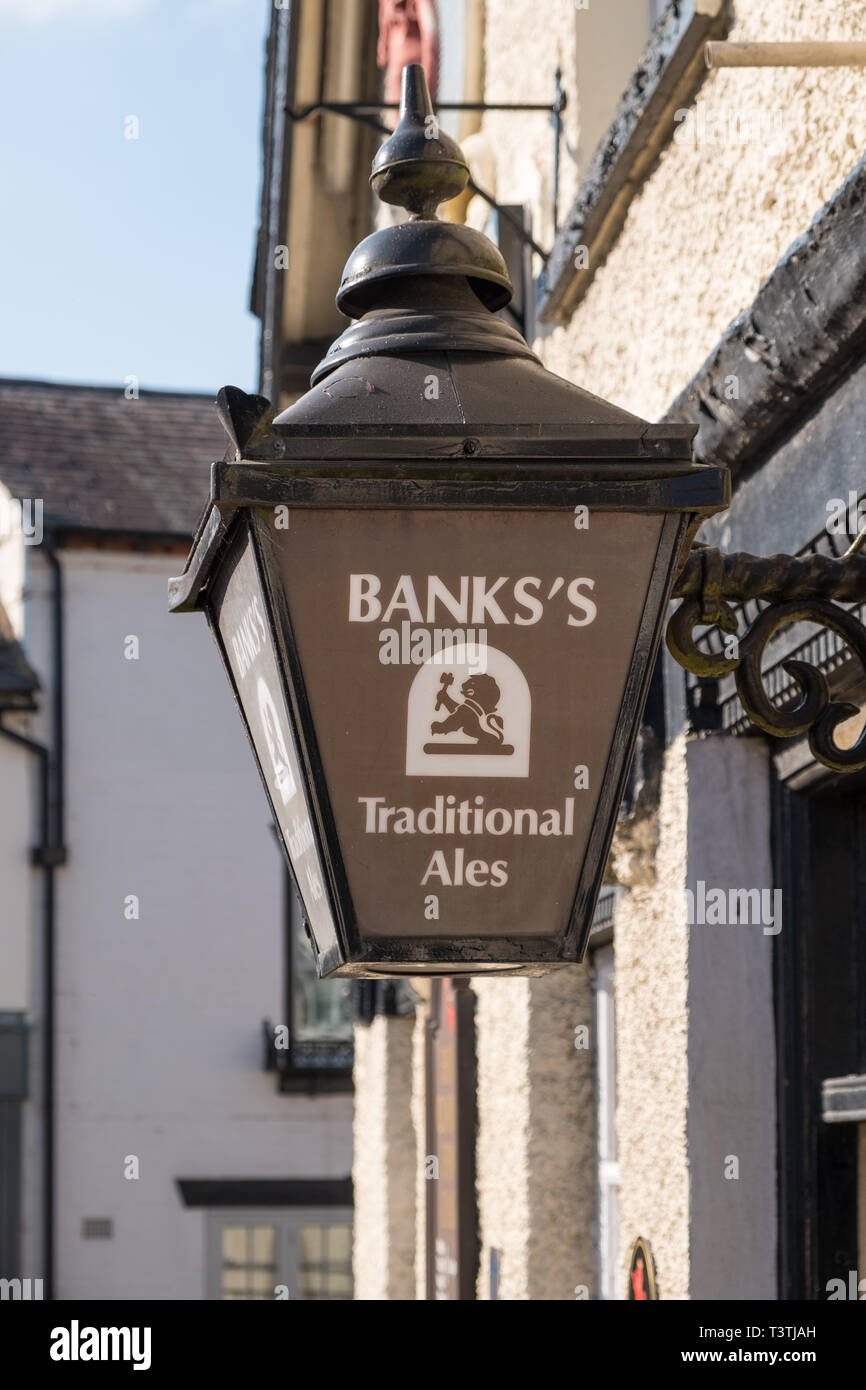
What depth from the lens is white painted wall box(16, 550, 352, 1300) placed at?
567 inches

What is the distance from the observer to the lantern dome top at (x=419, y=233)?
7.10 feet

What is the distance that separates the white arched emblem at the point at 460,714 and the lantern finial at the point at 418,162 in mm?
689

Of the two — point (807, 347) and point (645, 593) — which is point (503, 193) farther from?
point (645, 593)

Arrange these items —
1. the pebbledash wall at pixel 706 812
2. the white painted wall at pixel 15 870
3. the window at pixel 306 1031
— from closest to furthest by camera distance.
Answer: the pebbledash wall at pixel 706 812, the white painted wall at pixel 15 870, the window at pixel 306 1031

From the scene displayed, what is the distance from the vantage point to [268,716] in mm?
1922

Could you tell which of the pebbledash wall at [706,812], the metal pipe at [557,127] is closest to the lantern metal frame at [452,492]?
the pebbledash wall at [706,812]

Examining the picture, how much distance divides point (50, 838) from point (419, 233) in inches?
506

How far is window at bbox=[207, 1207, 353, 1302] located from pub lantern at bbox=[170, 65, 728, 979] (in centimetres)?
1314

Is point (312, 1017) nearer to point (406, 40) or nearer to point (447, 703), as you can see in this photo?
point (406, 40)

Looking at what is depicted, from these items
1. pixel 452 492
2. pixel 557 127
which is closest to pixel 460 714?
pixel 452 492

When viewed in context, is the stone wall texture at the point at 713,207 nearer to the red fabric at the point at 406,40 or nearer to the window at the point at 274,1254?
the red fabric at the point at 406,40

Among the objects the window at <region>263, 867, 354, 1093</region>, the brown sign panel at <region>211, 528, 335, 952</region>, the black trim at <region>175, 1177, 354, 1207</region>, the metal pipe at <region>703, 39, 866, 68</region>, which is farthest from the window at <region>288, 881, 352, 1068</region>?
the brown sign panel at <region>211, 528, 335, 952</region>
